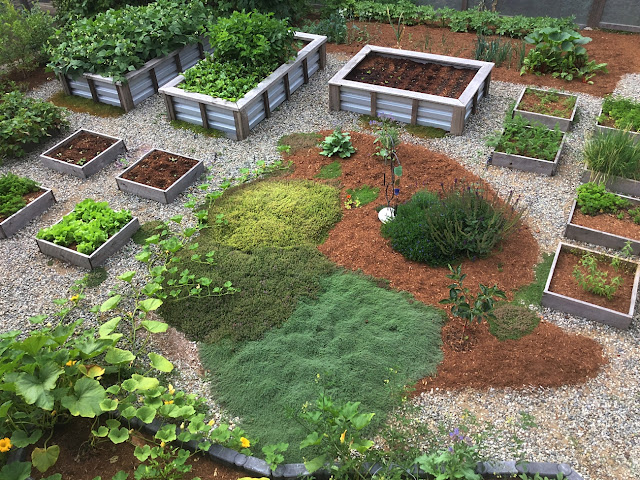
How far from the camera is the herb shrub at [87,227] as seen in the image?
5.85 m

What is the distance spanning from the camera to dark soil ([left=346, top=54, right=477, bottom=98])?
7.92m

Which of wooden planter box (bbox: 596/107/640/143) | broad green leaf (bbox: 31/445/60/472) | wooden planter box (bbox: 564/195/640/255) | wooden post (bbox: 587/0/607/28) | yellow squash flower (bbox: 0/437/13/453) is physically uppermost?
wooden post (bbox: 587/0/607/28)

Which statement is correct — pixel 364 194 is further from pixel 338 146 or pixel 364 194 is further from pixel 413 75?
pixel 413 75

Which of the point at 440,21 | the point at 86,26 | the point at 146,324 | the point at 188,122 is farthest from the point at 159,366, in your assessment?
the point at 440,21

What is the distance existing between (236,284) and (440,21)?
24.7ft

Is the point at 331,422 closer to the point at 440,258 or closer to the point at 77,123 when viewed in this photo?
the point at 440,258

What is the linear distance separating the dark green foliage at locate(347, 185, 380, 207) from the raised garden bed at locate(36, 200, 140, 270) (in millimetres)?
2580

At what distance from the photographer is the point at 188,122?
8.12 m

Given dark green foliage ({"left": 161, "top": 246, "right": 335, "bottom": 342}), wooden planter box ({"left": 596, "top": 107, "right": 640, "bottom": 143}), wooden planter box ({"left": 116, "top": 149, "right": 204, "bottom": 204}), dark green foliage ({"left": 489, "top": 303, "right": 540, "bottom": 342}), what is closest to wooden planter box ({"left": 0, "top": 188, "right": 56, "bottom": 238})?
wooden planter box ({"left": 116, "top": 149, "right": 204, "bottom": 204})

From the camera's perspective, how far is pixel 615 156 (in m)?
6.17

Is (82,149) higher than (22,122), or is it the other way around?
(22,122)

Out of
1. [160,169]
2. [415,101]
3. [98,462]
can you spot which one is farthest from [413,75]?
[98,462]

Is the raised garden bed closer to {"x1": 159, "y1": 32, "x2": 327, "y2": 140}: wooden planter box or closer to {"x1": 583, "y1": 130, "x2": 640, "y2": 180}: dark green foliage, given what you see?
{"x1": 159, "y1": 32, "x2": 327, "y2": 140}: wooden planter box

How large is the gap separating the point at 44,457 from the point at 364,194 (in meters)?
4.30
